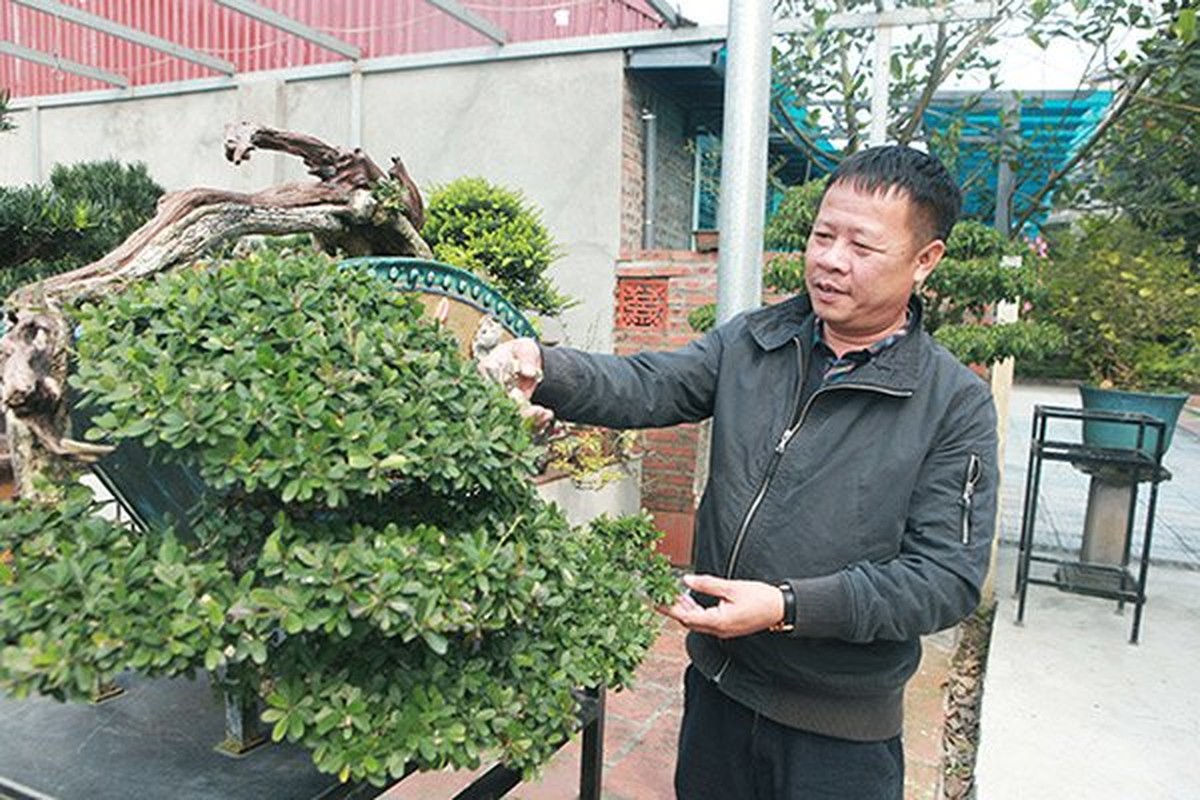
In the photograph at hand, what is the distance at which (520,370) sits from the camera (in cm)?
124

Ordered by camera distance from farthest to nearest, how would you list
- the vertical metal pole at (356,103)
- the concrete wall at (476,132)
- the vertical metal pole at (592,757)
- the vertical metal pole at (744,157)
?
1. the vertical metal pole at (356,103)
2. the concrete wall at (476,132)
3. the vertical metal pole at (744,157)
4. the vertical metal pole at (592,757)

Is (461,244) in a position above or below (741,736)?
above

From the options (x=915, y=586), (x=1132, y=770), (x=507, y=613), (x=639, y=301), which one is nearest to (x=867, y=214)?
(x=915, y=586)

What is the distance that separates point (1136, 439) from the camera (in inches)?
143

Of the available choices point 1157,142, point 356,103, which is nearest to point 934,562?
point 1157,142

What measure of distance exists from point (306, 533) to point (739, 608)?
585 millimetres

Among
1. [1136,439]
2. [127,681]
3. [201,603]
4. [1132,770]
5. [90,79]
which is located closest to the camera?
[201,603]

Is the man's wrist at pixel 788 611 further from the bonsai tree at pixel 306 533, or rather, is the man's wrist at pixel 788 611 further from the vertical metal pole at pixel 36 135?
Answer: the vertical metal pole at pixel 36 135

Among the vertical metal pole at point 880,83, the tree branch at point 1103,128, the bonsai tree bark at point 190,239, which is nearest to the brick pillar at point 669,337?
the vertical metal pole at point 880,83

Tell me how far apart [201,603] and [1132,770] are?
8.97 feet

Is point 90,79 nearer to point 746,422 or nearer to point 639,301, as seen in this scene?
point 639,301

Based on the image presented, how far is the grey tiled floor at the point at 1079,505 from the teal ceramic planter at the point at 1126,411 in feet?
3.41

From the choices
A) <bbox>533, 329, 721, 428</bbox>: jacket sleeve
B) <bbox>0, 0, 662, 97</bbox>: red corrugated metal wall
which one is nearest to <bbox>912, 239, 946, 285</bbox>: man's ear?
<bbox>533, 329, 721, 428</bbox>: jacket sleeve

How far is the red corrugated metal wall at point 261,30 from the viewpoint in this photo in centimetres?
500
